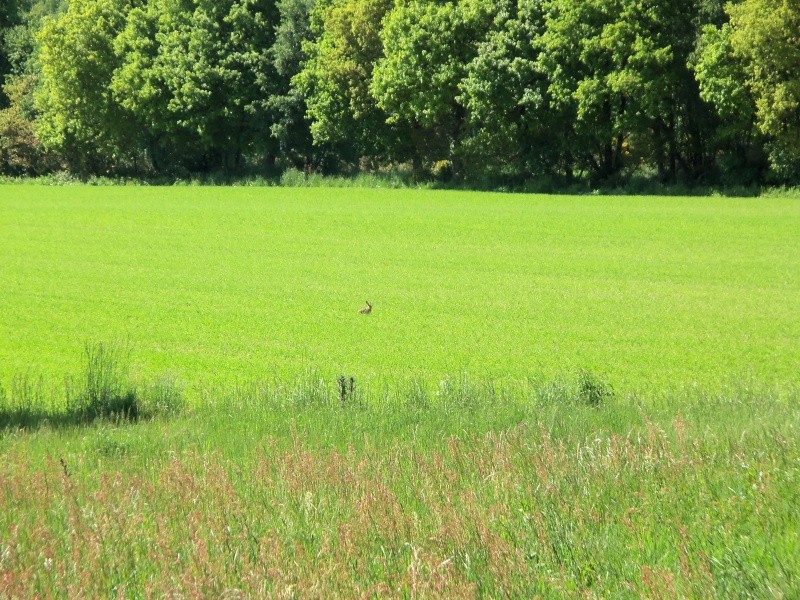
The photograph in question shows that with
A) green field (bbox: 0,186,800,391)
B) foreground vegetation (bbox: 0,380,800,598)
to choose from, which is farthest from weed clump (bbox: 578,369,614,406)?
foreground vegetation (bbox: 0,380,800,598)

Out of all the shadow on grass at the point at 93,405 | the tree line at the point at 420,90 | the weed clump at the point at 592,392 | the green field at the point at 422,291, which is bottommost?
the green field at the point at 422,291

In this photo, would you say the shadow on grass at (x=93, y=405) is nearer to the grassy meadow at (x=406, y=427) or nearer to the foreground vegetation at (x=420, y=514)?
the grassy meadow at (x=406, y=427)

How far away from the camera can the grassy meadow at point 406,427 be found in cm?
430

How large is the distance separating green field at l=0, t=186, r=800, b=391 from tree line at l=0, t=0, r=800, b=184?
22.7ft

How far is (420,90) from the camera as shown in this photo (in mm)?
56406

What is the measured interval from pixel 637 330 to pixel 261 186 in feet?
166

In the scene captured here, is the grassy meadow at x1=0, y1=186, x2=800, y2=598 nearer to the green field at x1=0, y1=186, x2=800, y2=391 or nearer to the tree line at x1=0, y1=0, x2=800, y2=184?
the green field at x1=0, y1=186, x2=800, y2=391

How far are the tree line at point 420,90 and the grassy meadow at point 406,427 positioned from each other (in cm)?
1924

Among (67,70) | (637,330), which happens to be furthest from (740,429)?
(67,70)

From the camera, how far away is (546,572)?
4.16m

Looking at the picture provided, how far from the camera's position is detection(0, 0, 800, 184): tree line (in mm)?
45562

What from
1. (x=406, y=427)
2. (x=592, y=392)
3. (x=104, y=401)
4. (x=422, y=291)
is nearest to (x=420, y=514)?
(x=406, y=427)

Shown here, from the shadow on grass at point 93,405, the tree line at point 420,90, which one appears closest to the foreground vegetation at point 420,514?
the shadow on grass at point 93,405

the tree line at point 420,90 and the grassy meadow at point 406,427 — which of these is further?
the tree line at point 420,90
